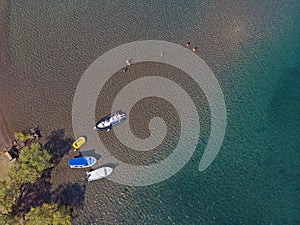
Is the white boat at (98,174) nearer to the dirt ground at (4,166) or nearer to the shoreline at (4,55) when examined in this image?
the dirt ground at (4,166)

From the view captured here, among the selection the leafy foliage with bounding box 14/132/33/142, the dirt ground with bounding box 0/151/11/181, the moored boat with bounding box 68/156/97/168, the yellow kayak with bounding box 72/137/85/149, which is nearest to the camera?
the dirt ground with bounding box 0/151/11/181

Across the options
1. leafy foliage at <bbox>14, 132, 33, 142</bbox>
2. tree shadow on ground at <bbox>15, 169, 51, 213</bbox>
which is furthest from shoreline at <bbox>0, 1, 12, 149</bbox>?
tree shadow on ground at <bbox>15, 169, 51, 213</bbox>

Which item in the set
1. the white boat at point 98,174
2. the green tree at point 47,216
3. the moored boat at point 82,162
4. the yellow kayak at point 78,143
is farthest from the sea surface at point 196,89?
the green tree at point 47,216

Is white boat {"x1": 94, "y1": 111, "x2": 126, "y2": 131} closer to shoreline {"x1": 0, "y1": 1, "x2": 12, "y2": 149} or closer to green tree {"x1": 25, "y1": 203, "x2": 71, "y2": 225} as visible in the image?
green tree {"x1": 25, "y1": 203, "x2": 71, "y2": 225}

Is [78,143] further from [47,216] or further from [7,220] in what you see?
[7,220]

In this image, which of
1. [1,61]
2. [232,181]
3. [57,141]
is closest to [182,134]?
[232,181]

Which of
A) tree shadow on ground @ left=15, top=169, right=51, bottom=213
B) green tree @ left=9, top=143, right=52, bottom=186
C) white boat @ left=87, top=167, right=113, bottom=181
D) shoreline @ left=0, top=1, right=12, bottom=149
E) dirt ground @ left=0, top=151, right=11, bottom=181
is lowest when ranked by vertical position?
white boat @ left=87, top=167, right=113, bottom=181

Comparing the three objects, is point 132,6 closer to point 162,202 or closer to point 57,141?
point 57,141

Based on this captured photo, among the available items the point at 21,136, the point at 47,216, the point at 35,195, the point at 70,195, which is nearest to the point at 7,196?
the point at 35,195
